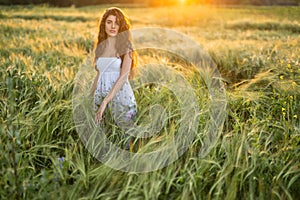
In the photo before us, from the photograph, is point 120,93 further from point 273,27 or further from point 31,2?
point 31,2

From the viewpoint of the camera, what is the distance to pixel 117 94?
9.90 ft

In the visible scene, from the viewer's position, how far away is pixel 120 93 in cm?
301

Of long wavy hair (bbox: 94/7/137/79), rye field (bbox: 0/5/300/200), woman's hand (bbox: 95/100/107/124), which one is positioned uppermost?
long wavy hair (bbox: 94/7/137/79)

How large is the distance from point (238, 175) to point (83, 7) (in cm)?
2172

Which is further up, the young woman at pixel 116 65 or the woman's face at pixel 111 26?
the woman's face at pixel 111 26

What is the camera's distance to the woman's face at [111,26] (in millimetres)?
2926

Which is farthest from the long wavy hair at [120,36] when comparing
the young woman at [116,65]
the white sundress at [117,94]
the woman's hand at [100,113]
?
the woman's hand at [100,113]

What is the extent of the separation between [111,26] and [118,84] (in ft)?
1.72

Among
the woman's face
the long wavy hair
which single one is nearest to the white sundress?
the long wavy hair

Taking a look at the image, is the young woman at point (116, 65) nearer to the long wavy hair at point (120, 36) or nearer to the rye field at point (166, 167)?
the long wavy hair at point (120, 36)

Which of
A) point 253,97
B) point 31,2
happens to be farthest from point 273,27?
point 31,2

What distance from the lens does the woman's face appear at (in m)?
2.93

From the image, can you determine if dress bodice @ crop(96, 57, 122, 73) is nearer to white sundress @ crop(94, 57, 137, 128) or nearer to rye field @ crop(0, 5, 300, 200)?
white sundress @ crop(94, 57, 137, 128)

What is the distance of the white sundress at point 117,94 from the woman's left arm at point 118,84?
0.30 ft
